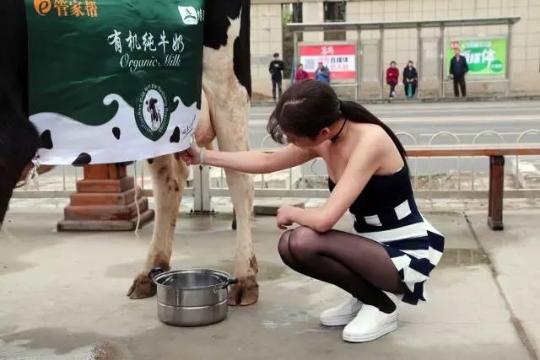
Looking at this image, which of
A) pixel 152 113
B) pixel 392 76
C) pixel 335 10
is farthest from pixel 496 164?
pixel 335 10

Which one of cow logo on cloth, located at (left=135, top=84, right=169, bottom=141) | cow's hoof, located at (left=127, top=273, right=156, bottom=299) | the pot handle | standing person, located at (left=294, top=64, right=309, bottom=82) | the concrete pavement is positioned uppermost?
standing person, located at (left=294, top=64, right=309, bottom=82)

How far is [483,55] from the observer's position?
21453 millimetres

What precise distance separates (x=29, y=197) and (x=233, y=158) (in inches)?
163

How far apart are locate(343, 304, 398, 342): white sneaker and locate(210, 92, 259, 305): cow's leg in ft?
2.31

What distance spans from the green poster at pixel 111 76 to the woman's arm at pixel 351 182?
2.71ft

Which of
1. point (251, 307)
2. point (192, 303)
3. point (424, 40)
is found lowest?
point (251, 307)

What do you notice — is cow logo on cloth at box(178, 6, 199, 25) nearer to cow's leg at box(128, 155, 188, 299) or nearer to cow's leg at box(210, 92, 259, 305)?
cow's leg at box(210, 92, 259, 305)

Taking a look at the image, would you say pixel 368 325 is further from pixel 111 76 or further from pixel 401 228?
pixel 111 76

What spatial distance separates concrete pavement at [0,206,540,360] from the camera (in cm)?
313

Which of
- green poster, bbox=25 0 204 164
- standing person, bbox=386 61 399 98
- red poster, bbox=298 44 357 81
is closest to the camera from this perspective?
green poster, bbox=25 0 204 164

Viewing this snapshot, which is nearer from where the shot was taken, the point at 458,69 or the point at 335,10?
the point at 458,69

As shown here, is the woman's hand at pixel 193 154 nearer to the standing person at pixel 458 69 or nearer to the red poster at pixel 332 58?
the red poster at pixel 332 58

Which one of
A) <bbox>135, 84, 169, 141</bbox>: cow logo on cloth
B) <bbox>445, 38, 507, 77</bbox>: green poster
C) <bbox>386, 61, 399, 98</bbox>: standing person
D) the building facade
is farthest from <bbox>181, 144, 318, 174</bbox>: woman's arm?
<bbox>386, 61, 399, 98</bbox>: standing person

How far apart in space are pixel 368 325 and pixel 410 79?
19.5 m
